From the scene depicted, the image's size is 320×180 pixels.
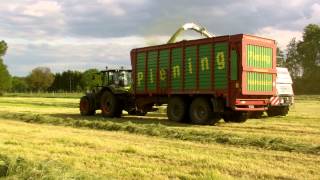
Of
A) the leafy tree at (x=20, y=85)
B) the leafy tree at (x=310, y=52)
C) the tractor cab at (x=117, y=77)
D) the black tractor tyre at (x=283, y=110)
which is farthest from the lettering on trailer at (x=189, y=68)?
the leafy tree at (x=20, y=85)

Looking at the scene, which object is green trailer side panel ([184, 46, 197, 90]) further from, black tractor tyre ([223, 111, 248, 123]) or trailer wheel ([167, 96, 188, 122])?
black tractor tyre ([223, 111, 248, 123])

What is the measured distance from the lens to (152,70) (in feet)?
71.0

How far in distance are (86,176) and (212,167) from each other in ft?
7.91

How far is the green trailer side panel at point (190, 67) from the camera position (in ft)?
64.0

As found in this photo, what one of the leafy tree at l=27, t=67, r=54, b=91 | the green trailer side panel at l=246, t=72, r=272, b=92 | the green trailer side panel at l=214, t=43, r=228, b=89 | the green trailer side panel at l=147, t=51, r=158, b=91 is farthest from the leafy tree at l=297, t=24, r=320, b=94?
the green trailer side panel at l=214, t=43, r=228, b=89

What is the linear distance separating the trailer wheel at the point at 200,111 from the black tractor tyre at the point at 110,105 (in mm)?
4616

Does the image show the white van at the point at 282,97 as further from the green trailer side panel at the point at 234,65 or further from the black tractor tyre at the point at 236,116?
the green trailer side panel at the point at 234,65

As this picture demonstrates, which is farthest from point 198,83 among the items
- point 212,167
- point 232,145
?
point 212,167

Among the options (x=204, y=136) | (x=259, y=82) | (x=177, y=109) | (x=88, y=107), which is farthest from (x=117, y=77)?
(x=204, y=136)

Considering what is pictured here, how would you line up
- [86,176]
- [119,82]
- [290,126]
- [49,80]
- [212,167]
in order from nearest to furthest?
[86,176] → [212,167] → [290,126] → [119,82] → [49,80]

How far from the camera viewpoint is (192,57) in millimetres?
19562

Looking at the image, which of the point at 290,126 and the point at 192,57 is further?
the point at 192,57

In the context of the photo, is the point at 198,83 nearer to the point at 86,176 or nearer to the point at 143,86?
the point at 143,86

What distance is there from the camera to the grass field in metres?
8.84
